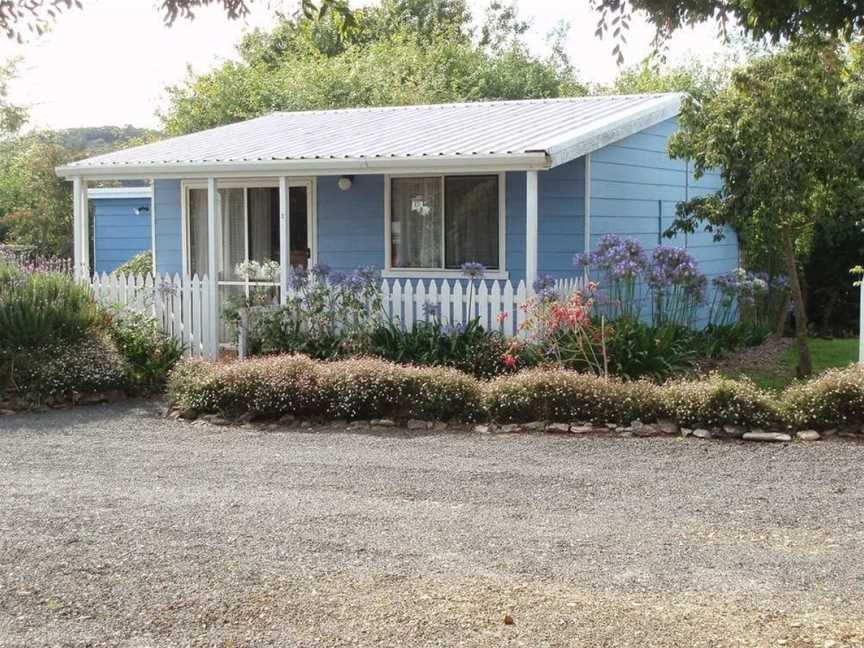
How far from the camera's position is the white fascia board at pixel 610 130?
12.6 meters

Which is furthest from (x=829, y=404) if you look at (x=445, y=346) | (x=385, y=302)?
(x=385, y=302)

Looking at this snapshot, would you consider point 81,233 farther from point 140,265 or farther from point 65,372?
point 140,265

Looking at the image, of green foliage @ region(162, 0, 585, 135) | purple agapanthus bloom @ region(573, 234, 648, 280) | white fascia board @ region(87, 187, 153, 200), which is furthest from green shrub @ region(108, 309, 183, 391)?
green foliage @ region(162, 0, 585, 135)

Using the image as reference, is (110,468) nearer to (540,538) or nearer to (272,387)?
(272,387)

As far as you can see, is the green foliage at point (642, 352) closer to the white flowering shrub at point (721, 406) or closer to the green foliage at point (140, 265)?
the white flowering shrub at point (721, 406)

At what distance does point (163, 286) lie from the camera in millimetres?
14180

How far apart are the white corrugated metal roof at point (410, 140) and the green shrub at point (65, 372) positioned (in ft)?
10.6

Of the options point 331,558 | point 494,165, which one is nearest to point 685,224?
point 494,165

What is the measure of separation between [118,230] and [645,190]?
1281 cm

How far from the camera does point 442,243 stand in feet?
49.5

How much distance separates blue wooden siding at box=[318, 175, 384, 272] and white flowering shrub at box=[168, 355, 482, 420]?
4.57 metres

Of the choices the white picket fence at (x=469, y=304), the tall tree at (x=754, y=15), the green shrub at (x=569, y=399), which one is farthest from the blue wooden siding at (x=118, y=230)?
the tall tree at (x=754, y=15)

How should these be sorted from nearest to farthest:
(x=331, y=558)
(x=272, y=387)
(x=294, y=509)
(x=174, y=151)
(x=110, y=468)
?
(x=331, y=558)
(x=294, y=509)
(x=110, y=468)
(x=272, y=387)
(x=174, y=151)

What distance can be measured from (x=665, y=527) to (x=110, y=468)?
4.38 meters
